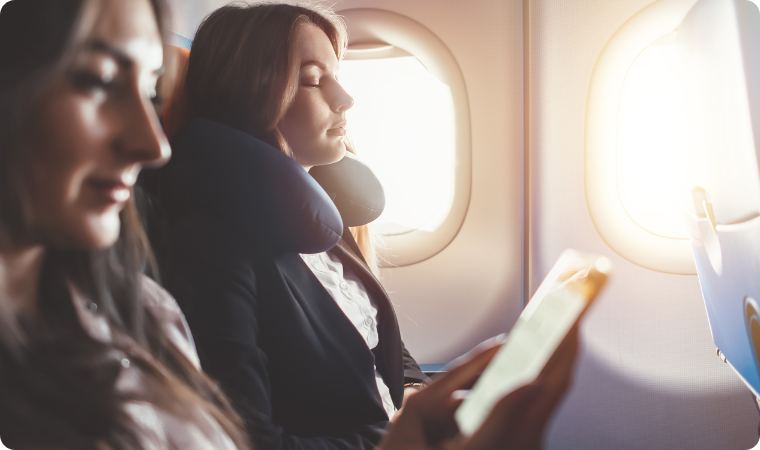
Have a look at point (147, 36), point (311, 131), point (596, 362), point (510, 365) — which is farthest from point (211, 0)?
point (596, 362)

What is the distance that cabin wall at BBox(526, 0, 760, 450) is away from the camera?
1510 mm

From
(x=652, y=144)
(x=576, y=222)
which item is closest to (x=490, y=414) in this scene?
(x=576, y=222)

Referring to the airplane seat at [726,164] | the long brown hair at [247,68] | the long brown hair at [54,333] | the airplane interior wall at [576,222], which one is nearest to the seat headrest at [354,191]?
the long brown hair at [247,68]

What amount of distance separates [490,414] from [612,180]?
4.41 feet

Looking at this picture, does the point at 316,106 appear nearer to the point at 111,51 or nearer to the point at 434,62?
Result: the point at 111,51

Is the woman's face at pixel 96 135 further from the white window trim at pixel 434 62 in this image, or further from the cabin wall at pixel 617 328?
the cabin wall at pixel 617 328

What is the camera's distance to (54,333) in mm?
480

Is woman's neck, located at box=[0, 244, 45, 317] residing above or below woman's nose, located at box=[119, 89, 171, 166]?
below

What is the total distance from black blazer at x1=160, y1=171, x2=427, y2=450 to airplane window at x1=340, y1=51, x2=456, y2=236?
0.78 meters

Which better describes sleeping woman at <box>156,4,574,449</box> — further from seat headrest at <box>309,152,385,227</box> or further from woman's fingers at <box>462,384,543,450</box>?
woman's fingers at <box>462,384,543,450</box>

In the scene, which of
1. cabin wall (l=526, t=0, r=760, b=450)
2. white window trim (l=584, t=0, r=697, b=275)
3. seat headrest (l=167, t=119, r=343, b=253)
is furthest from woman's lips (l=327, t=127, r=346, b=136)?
white window trim (l=584, t=0, r=697, b=275)

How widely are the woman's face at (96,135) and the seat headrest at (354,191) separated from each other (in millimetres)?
694

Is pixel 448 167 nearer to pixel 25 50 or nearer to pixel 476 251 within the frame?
pixel 476 251

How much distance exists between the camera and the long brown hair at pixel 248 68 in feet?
2.94
